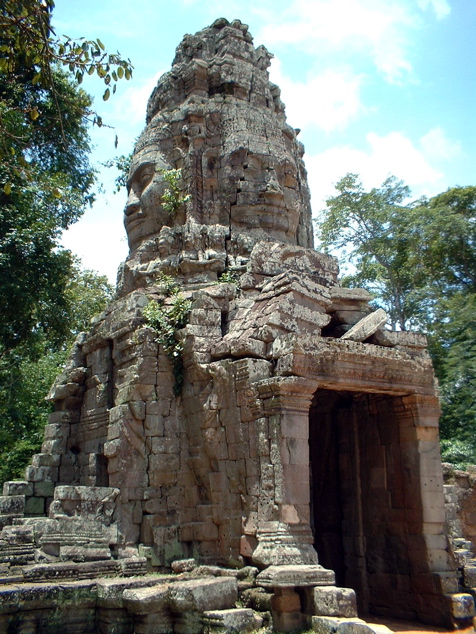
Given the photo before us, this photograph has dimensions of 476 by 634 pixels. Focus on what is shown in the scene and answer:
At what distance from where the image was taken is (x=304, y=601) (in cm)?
788

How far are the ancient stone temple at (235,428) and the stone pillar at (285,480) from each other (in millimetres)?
25

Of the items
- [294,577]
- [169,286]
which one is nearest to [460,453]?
[169,286]

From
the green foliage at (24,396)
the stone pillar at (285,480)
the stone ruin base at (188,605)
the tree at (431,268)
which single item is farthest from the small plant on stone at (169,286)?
the tree at (431,268)

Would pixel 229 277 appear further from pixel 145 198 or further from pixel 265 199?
pixel 145 198

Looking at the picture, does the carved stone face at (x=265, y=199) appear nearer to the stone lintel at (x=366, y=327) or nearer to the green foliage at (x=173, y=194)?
the green foliage at (x=173, y=194)

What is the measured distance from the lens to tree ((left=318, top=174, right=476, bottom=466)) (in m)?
19.7

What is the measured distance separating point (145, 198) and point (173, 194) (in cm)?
69

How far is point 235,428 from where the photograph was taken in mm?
9398

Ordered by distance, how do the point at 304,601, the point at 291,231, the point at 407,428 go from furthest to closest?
1. the point at 291,231
2. the point at 407,428
3. the point at 304,601

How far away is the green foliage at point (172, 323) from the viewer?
1059 centimetres

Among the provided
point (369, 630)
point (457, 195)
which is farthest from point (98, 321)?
point (457, 195)

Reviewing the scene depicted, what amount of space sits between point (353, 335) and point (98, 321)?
5070mm

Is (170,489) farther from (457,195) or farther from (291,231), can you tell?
(457,195)

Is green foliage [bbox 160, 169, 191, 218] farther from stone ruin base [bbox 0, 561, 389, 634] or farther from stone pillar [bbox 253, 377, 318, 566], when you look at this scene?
stone ruin base [bbox 0, 561, 389, 634]
